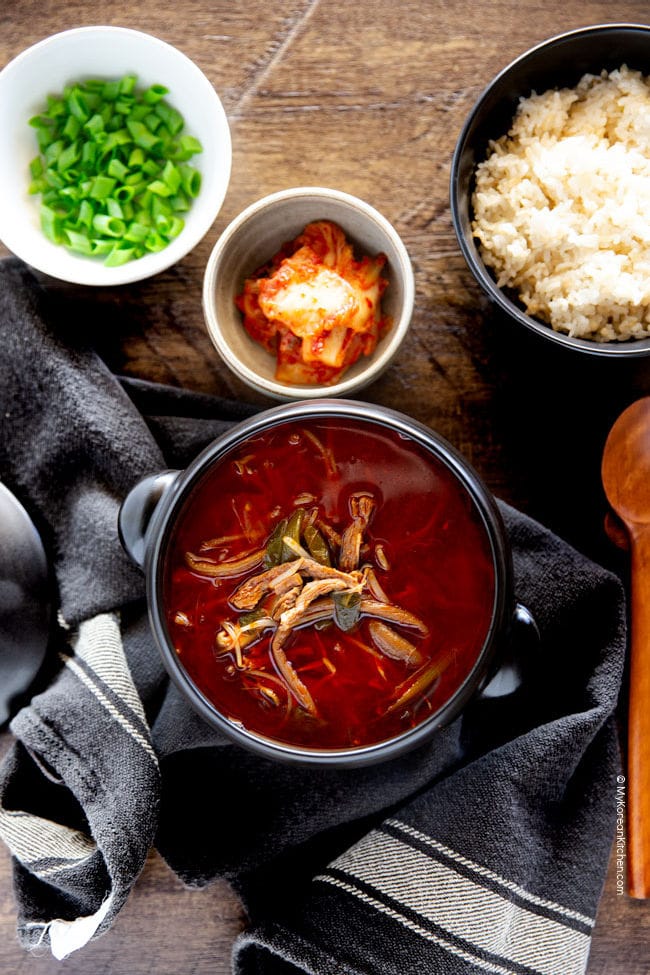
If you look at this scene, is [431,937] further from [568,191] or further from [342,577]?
[568,191]

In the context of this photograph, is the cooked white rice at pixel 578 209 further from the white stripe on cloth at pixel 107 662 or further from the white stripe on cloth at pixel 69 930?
the white stripe on cloth at pixel 69 930

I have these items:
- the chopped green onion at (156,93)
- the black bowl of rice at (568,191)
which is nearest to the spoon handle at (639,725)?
the black bowl of rice at (568,191)

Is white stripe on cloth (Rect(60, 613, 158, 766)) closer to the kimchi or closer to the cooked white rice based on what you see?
the kimchi

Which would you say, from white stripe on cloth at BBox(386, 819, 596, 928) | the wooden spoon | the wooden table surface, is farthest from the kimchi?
white stripe on cloth at BBox(386, 819, 596, 928)

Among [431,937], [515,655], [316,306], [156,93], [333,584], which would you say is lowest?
[431,937]

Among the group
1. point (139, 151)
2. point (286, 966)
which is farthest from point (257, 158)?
point (286, 966)

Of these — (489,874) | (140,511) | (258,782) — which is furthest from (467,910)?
(140,511)

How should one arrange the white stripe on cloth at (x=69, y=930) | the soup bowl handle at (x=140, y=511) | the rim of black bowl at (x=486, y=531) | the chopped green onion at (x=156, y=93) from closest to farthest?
the rim of black bowl at (x=486, y=531) → the soup bowl handle at (x=140, y=511) → the white stripe on cloth at (x=69, y=930) → the chopped green onion at (x=156, y=93)
